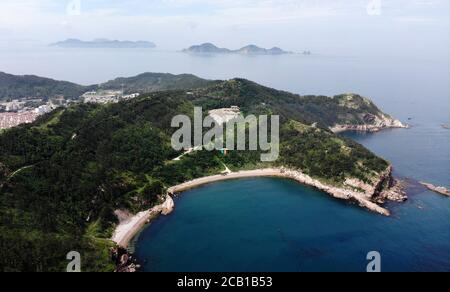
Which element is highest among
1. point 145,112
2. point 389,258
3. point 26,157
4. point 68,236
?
point 145,112

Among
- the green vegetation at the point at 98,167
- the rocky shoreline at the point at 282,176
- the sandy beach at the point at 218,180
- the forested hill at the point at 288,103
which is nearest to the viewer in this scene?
the green vegetation at the point at 98,167

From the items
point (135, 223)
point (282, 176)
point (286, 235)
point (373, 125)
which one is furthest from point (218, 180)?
point (373, 125)

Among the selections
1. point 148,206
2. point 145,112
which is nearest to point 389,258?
point 148,206

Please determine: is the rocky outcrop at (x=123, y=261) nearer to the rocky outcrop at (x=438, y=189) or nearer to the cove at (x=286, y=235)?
the cove at (x=286, y=235)

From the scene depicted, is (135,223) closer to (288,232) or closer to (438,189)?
(288,232)

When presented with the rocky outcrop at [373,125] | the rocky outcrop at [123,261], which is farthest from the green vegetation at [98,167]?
the rocky outcrop at [373,125]

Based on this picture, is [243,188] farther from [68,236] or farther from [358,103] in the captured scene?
[358,103]
